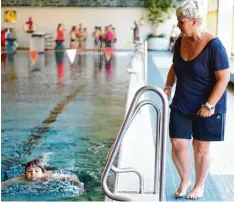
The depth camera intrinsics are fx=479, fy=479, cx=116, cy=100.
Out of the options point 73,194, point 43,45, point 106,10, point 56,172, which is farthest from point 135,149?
point 106,10

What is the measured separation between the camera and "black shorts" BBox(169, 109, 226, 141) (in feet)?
10.7

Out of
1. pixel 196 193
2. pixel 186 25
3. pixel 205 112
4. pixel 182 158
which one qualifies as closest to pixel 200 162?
pixel 182 158

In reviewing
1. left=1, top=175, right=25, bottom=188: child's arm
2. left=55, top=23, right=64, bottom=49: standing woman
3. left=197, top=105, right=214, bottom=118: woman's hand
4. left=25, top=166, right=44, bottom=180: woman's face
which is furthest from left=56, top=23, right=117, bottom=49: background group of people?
left=197, top=105, right=214, bottom=118: woman's hand

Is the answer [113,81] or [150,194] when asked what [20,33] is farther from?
[150,194]

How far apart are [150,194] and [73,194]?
1.63m

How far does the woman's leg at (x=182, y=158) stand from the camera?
3398 millimetres

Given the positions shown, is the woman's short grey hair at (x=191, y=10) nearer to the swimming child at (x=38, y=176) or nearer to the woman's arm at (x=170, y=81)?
the woman's arm at (x=170, y=81)

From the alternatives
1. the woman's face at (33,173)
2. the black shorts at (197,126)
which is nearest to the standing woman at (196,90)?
the black shorts at (197,126)

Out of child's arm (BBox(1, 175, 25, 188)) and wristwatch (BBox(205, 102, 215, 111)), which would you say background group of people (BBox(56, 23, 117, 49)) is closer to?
child's arm (BBox(1, 175, 25, 188))

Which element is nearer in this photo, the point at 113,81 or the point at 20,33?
the point at 113,81

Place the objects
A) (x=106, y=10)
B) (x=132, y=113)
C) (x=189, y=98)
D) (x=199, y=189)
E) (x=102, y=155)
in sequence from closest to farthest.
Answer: (x=132, y=113), (x=189, y=98), (x=199, y=189), (x=102, y=155), (x=106, y=10)

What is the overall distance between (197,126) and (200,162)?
0.30 meters

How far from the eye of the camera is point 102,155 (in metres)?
6.46

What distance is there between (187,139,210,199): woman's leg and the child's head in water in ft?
8.02
